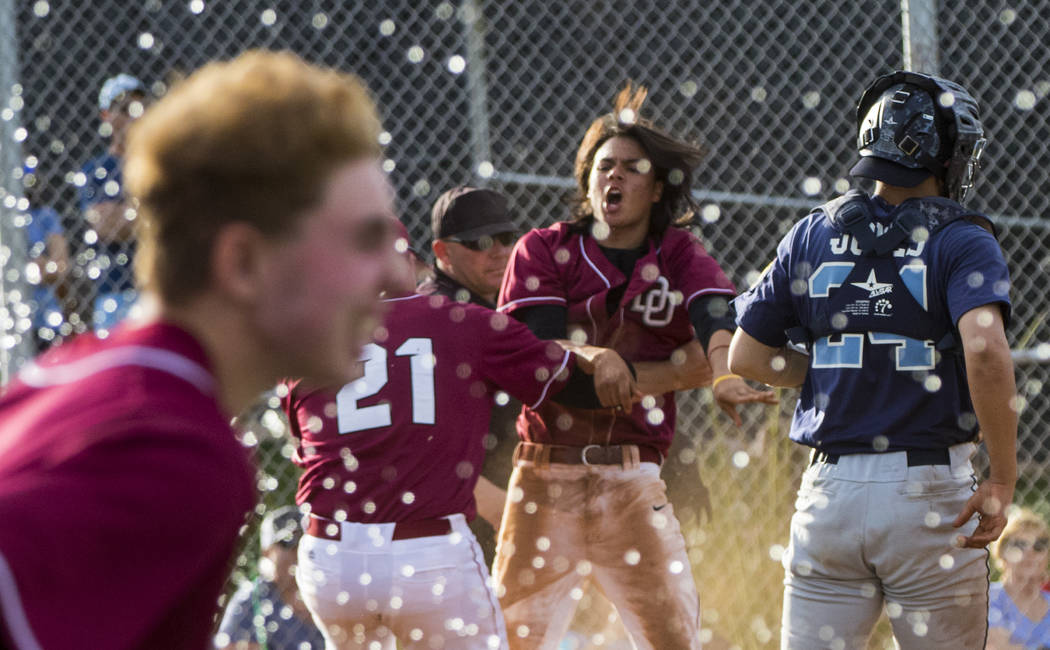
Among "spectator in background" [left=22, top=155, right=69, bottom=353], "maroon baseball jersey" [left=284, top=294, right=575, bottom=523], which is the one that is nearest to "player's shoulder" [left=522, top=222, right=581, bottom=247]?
"maroon baseball jersey" [left=284, top=294, right=575, bottom=523]

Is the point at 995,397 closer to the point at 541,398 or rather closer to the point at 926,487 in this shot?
the point at 926,487

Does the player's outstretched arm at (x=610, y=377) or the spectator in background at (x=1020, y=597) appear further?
the spectator in background at (x=1020, y=597)

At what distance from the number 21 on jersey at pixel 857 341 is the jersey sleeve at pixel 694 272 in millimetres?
770

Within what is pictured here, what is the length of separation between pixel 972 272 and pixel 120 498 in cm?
261

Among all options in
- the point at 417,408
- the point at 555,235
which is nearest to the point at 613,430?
the point at 555,235

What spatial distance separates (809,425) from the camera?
3.44 metres

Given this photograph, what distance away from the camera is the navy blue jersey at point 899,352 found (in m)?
3.19

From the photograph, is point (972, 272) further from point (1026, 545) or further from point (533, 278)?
point (1026, 545)

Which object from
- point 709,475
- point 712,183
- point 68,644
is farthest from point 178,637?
point 712,183

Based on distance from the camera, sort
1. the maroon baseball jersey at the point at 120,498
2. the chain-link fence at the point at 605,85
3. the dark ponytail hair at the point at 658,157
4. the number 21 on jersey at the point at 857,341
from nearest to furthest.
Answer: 1. the maroon baseball jersey at the point at 120,498
2. the number 21 on jersey at the point at 857,341
3. the dark ponytail hair at the point at 658,157
4. the chain-link fence at the point at 605,85

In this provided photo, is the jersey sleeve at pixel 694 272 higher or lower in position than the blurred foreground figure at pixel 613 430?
higher

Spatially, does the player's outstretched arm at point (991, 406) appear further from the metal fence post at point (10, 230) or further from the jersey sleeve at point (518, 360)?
the metal fence post at point (10, 230)

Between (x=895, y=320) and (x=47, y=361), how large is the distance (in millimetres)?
2436

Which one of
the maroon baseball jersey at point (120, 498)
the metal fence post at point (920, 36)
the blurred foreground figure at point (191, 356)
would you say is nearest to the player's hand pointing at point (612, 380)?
the metal fence post at point (920, 36)
